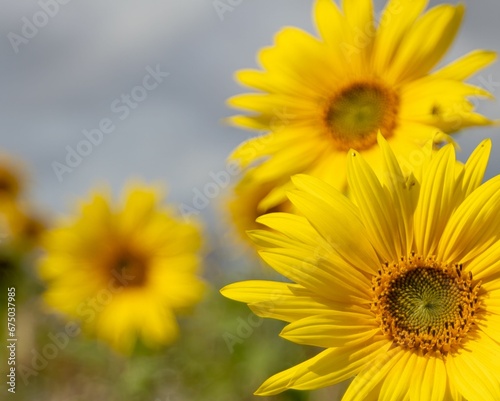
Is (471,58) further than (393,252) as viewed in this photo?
Yes

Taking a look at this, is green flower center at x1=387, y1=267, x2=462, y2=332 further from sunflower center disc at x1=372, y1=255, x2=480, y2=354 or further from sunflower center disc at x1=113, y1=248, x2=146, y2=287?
sunflower center disc at x1=113, y1=248, x2=146, y2=287

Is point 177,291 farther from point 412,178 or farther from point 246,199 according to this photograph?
point 412,178

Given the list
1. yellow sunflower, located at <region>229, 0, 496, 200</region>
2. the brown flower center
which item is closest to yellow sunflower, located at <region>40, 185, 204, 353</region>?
the brown flower center

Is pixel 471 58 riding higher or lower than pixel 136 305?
higher

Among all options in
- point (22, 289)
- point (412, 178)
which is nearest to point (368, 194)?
point (412, 178)

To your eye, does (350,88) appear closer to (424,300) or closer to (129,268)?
(424,300)

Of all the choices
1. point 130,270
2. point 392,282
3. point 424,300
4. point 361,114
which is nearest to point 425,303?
point 424,300

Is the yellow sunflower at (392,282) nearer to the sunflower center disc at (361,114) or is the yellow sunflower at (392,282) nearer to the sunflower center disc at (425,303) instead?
the sunflower center disc at (425,303)
